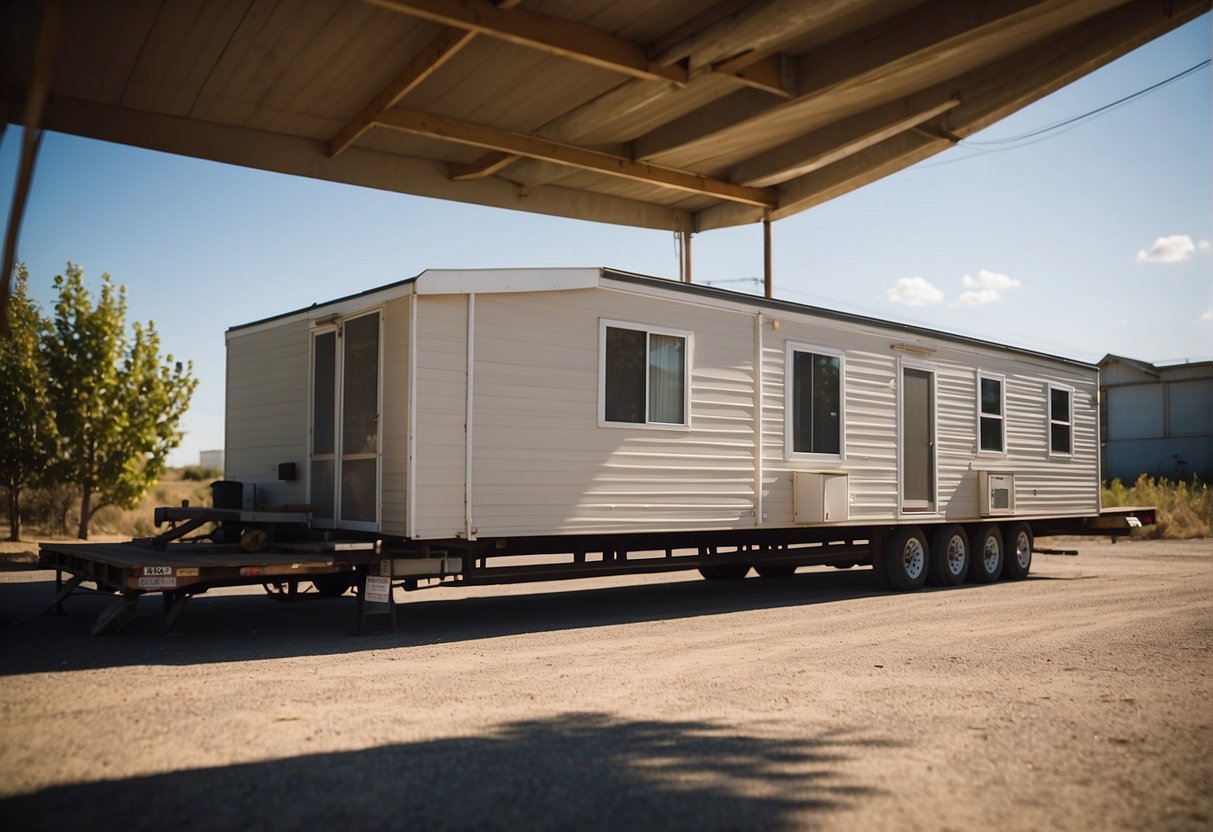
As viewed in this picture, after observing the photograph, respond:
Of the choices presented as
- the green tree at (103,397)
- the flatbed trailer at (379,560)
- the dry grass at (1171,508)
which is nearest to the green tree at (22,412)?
the green tree at (103,397)

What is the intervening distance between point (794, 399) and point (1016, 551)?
18.9 feet

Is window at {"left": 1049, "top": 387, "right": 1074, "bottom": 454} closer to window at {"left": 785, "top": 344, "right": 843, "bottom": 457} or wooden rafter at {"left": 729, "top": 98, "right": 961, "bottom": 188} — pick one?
window at {"left": 785, "top": 344, "right": 843, "bottom": 457}

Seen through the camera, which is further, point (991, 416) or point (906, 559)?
point (991, 416)

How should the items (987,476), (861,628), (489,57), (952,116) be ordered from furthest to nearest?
(987,476) → (952,116) → (489,57) → (861,628)

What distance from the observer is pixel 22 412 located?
53.8 ft

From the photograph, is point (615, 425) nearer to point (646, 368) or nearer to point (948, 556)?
point (646, 368)

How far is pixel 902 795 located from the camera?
432 centimetres

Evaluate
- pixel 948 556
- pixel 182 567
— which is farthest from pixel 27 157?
pixel 948 556

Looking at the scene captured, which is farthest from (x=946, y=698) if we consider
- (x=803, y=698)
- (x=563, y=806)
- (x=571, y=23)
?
(x=571, y=23)

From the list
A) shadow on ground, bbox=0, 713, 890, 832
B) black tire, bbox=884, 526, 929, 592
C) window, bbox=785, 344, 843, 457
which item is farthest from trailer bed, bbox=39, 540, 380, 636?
black tire, bbox=884, 526, 929, 592

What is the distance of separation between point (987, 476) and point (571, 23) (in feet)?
29.0

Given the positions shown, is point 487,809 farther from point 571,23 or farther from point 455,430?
point 571,23

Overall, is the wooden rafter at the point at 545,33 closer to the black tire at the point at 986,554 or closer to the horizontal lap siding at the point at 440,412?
the horizontal lap siding at the point at 440,412

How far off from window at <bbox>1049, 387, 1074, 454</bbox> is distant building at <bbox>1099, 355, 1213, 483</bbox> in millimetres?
20928
